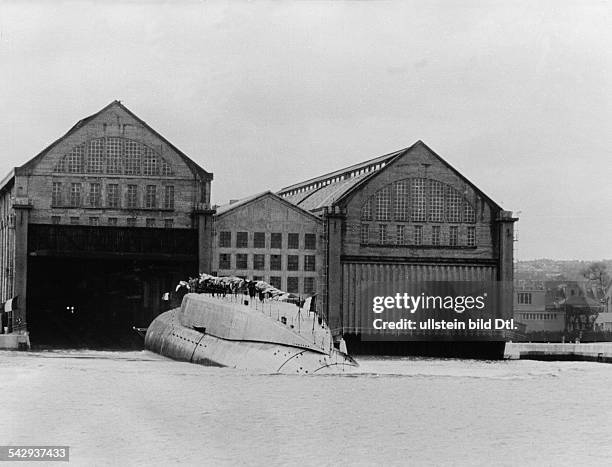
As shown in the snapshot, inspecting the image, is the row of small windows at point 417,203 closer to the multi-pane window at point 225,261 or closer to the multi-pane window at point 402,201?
the multi-pane window at point 402,201

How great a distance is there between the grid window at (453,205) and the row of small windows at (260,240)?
499 inches

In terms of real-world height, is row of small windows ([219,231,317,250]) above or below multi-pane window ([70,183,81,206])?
below

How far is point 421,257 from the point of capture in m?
91.6

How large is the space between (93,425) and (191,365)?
26596mm

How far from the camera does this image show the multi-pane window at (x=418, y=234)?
91.4 metres

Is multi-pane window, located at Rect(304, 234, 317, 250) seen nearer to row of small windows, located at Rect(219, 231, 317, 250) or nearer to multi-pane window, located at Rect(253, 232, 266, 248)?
row of small windows, located at Rect(219, 231, 317, 250)

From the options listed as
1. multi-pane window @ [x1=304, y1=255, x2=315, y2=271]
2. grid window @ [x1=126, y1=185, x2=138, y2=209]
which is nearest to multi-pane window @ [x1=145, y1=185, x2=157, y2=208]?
grid window @ [x1=126, y1=185, x2=138, y2=209]

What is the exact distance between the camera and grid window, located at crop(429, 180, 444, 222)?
91.2 meters

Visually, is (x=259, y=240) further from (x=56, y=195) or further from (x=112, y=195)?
(x=56, y=195)

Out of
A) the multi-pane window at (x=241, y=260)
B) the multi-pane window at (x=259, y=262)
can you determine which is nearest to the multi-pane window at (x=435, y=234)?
the multi-pane window at (x=259, y=262)

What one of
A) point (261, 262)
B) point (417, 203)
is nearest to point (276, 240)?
point (261, 262)

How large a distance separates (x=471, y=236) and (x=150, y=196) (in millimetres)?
28177

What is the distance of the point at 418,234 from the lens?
9144cm

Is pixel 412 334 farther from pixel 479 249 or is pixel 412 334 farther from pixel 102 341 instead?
pixel 102 341
